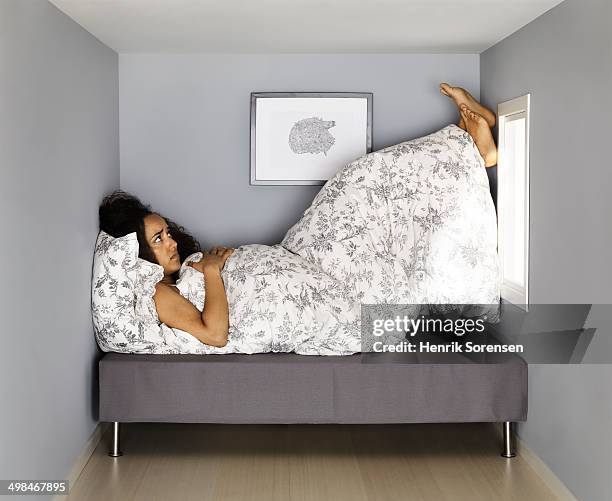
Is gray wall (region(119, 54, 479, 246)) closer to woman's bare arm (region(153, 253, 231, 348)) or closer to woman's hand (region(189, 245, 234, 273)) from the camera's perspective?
woman's hand (region(189, 245, 234, 273))

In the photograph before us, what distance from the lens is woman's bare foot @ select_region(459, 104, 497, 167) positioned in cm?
429

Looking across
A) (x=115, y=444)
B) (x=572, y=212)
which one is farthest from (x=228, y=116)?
(x=572, y=212)

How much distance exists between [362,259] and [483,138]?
97cm

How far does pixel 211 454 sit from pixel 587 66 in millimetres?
2502

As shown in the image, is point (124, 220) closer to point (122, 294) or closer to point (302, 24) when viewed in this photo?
point (122, 294)

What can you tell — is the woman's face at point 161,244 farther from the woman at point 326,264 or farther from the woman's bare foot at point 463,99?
the woman's bare foot at point 463,99

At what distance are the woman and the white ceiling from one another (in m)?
0.52

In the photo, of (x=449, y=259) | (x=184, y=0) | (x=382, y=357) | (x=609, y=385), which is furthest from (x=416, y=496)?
(x=184, y=0)

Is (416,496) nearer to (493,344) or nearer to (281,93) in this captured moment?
(493,344)

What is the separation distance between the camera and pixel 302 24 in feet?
12.4

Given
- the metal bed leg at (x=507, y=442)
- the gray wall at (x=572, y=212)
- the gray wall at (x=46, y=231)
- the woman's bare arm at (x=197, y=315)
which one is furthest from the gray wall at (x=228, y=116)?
the metal bed leg at (x=507, y=442)

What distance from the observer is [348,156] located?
472 centimetres

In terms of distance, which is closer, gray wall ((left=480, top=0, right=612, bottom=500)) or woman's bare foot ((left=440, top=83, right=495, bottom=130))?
gray wall ((left=480, top=0, right=612, bottom=500))

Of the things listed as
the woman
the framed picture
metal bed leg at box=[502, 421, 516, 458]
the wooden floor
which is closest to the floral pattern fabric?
the woman
